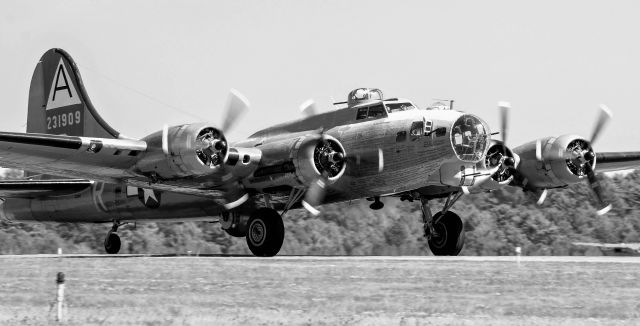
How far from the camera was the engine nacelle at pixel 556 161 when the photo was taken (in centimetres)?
2681

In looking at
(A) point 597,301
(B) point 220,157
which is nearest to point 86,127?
(B) point 220,157

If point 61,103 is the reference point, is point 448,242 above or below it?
below

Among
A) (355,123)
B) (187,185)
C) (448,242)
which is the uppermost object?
(355,123)

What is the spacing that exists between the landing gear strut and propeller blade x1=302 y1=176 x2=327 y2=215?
11.3 feet

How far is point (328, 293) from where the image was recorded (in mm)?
15406

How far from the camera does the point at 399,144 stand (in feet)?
80.3

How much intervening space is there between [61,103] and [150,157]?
890 cm

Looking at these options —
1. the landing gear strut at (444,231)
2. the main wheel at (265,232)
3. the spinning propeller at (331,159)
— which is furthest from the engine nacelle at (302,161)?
the landing gear strut at (444,231)

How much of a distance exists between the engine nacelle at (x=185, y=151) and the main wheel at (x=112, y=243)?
9.81m

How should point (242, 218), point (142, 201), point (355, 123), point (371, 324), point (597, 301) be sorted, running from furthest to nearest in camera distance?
1. point (142, 201)
2. point (242, 218)
3. point (355, 123)
4. point (597, 301)
5. point (371, 324)

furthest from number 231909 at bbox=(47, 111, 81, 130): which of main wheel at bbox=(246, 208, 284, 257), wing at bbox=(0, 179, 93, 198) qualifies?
main wheel at bbox=(246, 208, 284, 257)

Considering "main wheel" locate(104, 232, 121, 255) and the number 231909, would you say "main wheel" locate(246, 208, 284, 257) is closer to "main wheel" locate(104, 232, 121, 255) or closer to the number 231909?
the number 231909

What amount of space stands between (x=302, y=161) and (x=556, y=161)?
26.3 ft

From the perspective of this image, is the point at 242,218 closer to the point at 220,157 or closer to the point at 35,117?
the point at 220,157
